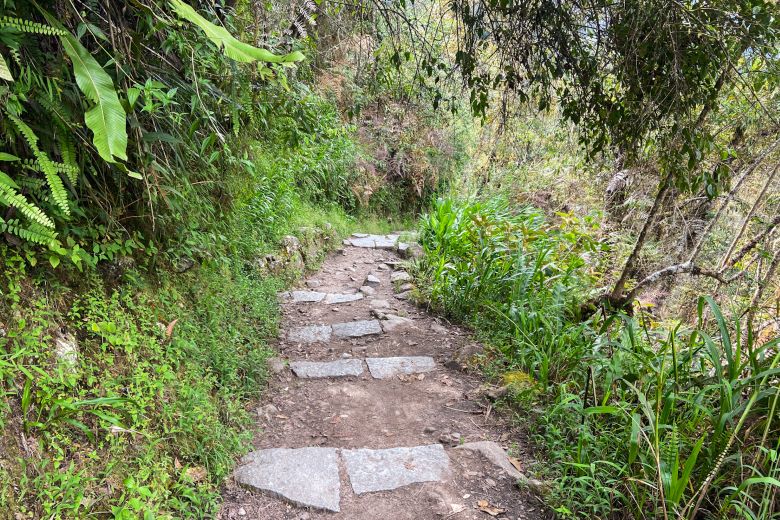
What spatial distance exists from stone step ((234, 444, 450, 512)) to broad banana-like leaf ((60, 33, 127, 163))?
1.69 meters

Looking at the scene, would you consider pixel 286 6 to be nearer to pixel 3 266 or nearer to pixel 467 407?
pixel 3 266

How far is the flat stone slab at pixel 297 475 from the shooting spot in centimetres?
215

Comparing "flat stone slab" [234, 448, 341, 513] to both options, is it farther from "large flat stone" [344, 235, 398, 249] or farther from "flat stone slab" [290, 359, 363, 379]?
"large flat stone" [344, 235, 398, 249]

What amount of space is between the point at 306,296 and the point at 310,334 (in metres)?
1.11

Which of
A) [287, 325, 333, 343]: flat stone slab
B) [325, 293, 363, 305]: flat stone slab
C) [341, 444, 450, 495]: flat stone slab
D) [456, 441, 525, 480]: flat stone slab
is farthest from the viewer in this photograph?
[325, 293, 363, 305]: flat stone slab

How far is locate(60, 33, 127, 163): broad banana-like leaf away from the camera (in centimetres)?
149

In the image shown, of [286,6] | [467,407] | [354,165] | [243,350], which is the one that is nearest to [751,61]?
[467,407]

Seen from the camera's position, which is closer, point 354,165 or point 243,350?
point 243,350

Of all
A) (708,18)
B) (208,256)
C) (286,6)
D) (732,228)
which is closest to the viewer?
(708,18)

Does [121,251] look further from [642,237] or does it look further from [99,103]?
[642,237]

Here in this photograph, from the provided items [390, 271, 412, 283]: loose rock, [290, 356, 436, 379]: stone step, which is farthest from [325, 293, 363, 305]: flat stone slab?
[290, 356, 436, 379]: stone step

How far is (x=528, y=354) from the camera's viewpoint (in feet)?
10.8

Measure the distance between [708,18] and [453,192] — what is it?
9.56m

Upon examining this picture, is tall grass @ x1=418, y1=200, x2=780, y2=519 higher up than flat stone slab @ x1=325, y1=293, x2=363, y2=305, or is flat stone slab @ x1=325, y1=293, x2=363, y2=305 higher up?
tall grass @ x1=418, y1=200, x2=780, y2=519
